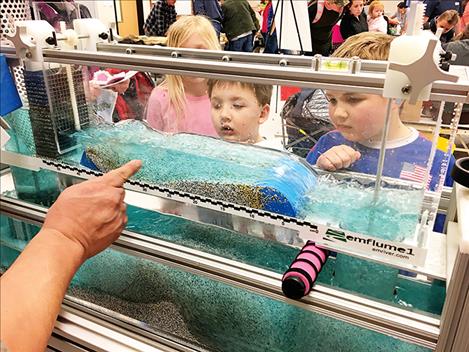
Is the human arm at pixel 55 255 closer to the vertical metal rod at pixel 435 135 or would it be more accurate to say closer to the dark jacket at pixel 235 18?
the vertical metal rod at pixel 435 135

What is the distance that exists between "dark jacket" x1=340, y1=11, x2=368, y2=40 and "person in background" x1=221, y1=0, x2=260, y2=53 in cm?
139

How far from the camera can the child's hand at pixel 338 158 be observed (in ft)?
2.64

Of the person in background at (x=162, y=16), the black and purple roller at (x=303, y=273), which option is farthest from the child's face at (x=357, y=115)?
the person in background at (x=162, y=16)

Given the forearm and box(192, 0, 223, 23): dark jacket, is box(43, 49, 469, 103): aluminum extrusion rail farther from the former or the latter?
box(192, 0, 223, 23): dark jacket

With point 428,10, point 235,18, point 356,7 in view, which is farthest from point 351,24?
point 235,18

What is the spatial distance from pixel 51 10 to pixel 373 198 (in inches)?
44.2

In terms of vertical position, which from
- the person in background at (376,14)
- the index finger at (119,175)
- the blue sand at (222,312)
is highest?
the person in background at (376,14)

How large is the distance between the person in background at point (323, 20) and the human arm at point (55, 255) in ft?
6.65

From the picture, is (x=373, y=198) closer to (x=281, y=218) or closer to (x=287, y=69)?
(x=281, y=218)

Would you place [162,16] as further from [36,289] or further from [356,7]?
[36,289]

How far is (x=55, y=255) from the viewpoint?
2.49 ft

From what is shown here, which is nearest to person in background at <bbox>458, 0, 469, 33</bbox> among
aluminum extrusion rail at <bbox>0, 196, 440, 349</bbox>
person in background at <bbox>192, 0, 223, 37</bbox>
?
person in background at <bbox>192, 0, 223, 37</bbox>

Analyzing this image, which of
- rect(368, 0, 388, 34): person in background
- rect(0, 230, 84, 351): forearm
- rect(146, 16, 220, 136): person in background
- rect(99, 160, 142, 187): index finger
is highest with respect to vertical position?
rect(368, 0, 388, 34): person in background

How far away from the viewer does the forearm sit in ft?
2.16
